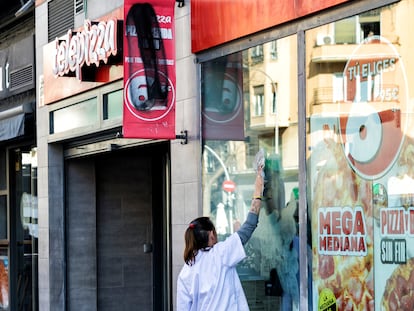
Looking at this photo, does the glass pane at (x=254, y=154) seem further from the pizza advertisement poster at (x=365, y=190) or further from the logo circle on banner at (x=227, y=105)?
the pizza advertisement poster at (x=365, y=190)

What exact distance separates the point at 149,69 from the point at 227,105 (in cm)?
90

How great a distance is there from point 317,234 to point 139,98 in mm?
2598

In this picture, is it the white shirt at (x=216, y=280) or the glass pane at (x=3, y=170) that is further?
the glass pane at (x=3, y=170)

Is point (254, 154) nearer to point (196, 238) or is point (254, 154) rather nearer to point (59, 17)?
point (196, 238)

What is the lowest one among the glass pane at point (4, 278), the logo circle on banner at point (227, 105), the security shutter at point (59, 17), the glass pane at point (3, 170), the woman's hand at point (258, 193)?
the glass pane at point (4, 278)

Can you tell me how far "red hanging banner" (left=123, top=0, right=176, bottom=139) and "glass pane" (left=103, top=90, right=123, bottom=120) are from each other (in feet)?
5.53

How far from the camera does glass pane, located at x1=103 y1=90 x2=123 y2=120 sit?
37.8 feet

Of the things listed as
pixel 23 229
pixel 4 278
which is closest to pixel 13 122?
pixel 23 229

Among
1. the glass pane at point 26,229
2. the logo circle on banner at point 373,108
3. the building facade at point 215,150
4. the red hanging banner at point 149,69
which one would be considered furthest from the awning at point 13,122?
the logo circle on banner at point 373,108

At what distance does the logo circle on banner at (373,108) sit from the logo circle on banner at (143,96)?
245 cm

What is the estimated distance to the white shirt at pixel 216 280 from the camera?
7.22 meters

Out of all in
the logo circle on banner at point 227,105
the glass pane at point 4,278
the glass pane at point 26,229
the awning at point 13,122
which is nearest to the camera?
the logo circle on banner at point 227,105

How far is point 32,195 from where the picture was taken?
1480 cm

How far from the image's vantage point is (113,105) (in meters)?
11.7
